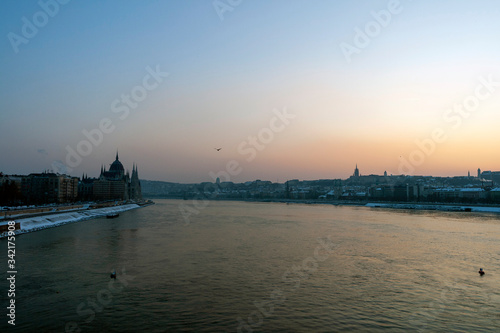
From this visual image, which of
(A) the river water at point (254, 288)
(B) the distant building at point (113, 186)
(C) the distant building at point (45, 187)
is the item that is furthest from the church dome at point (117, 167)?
(A) the river water at point (254, 288)

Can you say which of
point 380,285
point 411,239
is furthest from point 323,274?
point 411,239

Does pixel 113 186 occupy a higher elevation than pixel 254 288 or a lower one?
higher

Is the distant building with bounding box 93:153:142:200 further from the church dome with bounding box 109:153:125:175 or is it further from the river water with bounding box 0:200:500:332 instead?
the river water with bounding box 0:200:500:332

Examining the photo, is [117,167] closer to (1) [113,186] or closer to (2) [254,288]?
(1) [113,186]

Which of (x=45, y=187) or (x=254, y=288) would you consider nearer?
(x=254, y=288)

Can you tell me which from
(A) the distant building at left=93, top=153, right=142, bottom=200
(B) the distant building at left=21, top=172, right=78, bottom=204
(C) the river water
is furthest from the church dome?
(C) the river water

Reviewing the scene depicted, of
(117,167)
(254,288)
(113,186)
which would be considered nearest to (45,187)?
(113,186)

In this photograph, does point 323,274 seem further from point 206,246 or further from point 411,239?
point 411,239

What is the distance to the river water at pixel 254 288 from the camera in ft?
42.9

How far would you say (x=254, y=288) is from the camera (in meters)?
17.3

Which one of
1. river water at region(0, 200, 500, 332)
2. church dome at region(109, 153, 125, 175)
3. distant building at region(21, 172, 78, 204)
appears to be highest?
church dome at region(109, 153, 125, 175)

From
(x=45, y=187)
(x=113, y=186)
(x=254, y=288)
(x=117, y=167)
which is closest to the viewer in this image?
(x=254, y=288)

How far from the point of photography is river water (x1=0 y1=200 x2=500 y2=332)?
13070mm

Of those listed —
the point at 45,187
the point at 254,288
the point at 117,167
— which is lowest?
the point at 254,288
